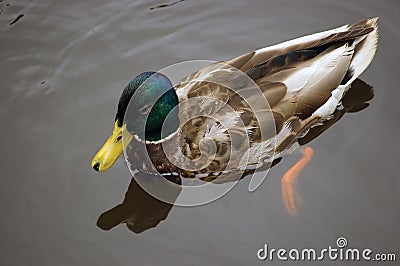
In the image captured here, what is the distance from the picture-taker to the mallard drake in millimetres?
3502

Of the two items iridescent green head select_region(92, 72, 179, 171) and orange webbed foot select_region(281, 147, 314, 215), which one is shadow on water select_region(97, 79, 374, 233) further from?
iridescent green head select_region(92, 72, 179, 171)

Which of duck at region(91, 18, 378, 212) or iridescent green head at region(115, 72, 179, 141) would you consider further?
duck at region(91, 18, 378, 212)

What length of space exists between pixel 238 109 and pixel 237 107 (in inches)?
0.6

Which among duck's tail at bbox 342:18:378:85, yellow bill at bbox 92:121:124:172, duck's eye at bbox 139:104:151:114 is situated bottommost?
yellow bill at bbox 92:121:124:172

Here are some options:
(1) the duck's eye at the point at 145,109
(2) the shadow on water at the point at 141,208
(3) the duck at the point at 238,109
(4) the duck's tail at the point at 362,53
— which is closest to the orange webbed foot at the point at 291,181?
(3) the duck at the point at 238,109

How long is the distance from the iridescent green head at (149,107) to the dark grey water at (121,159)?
41cm

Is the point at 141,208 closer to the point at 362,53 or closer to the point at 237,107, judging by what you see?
the point at 237,107

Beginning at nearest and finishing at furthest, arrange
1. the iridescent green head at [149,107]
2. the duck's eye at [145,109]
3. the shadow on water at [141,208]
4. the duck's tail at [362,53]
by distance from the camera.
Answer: the iridescent green head at [149,107] → the duck's eye at [145,109] → the shadow on water at [141,208] → the duck's tail at [362,53]

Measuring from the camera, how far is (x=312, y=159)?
3859mm

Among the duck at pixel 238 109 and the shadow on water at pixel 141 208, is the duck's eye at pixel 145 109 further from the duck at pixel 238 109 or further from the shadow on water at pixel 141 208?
the shadow on water at pixel 141 208

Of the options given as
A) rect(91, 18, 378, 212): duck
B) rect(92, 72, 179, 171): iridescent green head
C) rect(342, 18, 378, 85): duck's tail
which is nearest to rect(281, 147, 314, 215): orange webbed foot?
rect(91, 18, 378, 212): duck

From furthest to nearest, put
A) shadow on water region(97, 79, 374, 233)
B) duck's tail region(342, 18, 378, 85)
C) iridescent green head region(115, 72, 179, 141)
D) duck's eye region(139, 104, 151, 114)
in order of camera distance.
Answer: duck's tail region(342, 18, 378, 85), shadow on water region(97, 79, 374, 233), duck's eye region(139, 104, 151, 114), iridescent green head region(115, 72, 179, 141)

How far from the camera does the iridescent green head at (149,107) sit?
10.9 ft

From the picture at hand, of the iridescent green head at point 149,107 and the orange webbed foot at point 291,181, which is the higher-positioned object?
the iridescent green head at point 149,107
